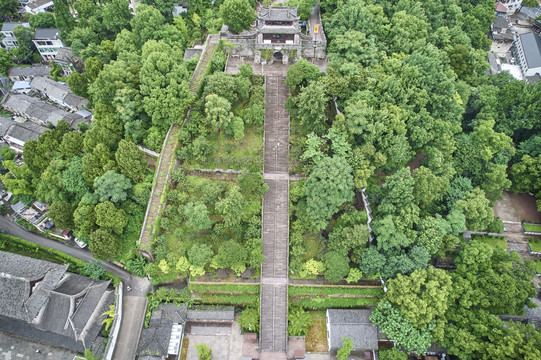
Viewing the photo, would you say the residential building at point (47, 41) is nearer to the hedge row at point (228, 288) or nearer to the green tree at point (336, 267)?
the hedge row at point (228, 288)

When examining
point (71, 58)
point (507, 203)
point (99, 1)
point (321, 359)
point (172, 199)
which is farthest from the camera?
point (99, 1)

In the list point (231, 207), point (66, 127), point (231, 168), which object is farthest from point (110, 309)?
point (66, 127)

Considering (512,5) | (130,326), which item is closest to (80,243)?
(130,326)

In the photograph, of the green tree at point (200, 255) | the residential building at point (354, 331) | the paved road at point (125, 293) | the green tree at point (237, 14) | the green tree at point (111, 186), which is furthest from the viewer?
the green tree at point (237, 14)

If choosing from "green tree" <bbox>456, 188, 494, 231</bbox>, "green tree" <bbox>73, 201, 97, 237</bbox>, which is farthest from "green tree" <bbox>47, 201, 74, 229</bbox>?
"green tree" <bbox>456, 188, 494, 231</bbox>

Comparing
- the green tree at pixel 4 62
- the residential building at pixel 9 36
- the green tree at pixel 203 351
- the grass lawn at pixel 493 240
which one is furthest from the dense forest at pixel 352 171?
the residential building at pixel 9 36

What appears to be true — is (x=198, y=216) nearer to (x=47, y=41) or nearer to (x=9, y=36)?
(x=47, y=41)

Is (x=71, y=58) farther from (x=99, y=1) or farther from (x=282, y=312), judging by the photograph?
(x=282, y=312)

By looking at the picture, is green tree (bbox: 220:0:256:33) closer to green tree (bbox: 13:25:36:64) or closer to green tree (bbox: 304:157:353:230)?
green tree (bbox: 304:157:353:230)
